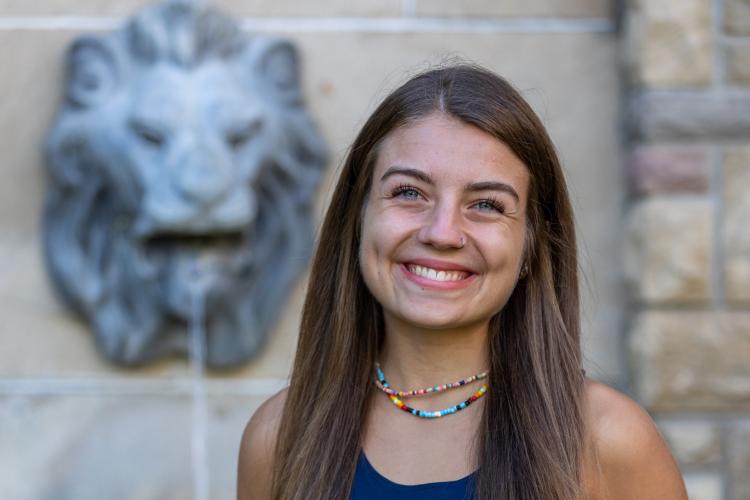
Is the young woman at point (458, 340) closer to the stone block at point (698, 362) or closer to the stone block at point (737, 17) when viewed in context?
the stone block at point (698, 362)

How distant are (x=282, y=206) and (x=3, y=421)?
3.39ft

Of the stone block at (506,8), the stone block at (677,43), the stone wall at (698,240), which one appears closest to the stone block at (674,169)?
the stone wall at (698,240)

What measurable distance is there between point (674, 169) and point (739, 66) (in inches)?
12.7

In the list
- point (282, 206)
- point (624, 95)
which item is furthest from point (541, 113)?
point (282, 206)

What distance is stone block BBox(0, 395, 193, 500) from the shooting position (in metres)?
3.46

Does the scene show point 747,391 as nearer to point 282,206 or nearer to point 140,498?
point 282,206

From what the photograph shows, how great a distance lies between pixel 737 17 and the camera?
10.4ft

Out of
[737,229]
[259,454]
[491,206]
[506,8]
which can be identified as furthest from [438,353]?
[506,8]

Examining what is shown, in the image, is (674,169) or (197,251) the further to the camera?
(197,251)

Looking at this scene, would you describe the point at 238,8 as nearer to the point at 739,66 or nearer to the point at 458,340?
the point at 739,66

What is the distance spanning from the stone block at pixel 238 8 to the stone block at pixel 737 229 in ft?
3.55

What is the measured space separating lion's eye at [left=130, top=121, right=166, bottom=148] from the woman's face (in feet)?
4.93

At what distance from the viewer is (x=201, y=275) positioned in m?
3.34

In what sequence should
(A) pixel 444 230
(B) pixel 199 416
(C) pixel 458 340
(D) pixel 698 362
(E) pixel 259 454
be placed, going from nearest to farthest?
(A) pixel 444 230 → (C) pixel 458 340 → (E) pixel 259 454 → (D) pixel 698 362 → (B) pixel 199 416
